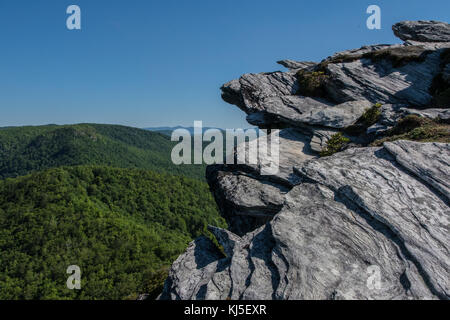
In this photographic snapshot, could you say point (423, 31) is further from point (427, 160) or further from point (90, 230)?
point (90, 230)

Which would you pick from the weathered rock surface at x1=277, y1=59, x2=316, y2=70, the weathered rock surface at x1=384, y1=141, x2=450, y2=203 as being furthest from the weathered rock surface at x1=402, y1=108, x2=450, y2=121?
the weathered rock surface at x1=277, y1=59, x2=316, y2=70

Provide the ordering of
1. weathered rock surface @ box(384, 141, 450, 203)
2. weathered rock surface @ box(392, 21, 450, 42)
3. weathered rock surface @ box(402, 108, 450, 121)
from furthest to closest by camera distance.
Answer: weathered rock surface @ box(392, 21, 450, 42) < weathered rock surface @ box(402, 108, 450, 121) < weathered rock surface @ box(384, 141, 450, 203)

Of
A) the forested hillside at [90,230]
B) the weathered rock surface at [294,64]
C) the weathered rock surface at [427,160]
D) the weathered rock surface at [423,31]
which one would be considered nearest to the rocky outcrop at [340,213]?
the weathered rock surface at [427,160]

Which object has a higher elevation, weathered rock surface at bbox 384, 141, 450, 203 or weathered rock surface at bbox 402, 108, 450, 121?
weathered rock surface at bbox 402, 108, 450, 121

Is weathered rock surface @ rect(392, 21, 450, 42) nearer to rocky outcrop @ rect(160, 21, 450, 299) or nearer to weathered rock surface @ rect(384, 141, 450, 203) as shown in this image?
rocky outcrop @ rect(160, 21, 450, 299)

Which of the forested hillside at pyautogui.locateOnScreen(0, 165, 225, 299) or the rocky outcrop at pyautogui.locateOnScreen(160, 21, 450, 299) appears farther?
the forested hillside at pyautogui.locateOnScreen(0, 165, 225, 299)

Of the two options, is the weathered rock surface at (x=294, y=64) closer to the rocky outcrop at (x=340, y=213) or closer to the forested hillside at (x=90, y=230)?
the rocky outcrop at (x=340, y=213)

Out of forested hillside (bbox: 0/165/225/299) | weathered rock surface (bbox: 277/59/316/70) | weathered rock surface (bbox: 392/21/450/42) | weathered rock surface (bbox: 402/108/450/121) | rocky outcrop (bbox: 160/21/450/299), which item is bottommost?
forested hillside (bbox: 0/165/225/299)
